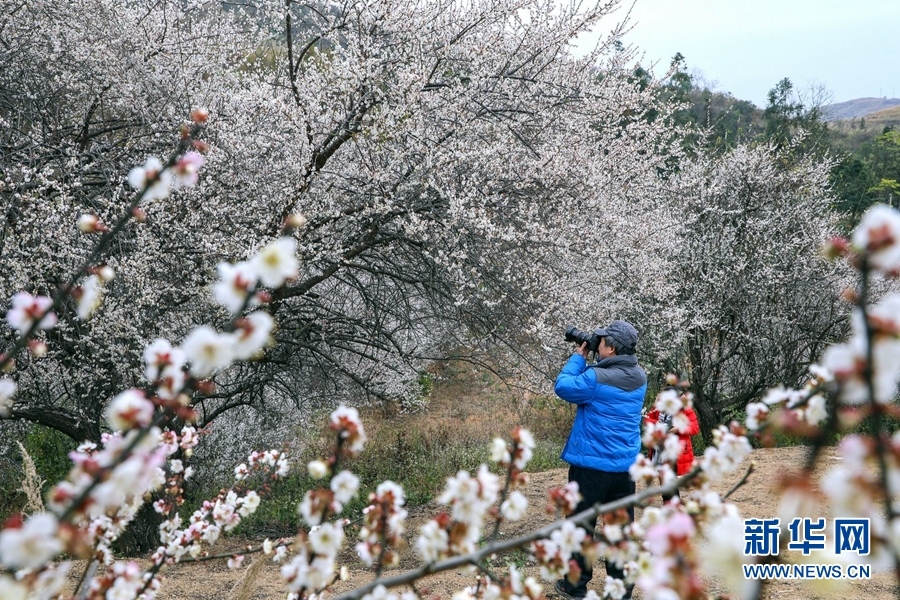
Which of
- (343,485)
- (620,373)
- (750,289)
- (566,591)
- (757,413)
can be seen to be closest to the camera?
(343,485)

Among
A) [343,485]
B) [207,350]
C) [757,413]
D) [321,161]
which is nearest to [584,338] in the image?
[757,413]

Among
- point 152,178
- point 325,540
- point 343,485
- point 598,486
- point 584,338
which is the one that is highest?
point 584,338

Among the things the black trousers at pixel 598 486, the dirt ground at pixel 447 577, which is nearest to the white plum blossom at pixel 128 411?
the dirt ground at pixel 447 577

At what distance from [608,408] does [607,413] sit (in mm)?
35

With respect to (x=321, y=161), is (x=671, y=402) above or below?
below

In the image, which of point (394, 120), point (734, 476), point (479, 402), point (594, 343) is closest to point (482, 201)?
point (394, 120)

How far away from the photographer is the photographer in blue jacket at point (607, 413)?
3773 millimetres

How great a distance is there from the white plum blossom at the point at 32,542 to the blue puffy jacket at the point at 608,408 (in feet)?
10.2

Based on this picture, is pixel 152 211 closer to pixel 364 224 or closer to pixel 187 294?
pixel 187 294

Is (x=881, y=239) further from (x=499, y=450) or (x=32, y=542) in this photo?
(x=32, y=542)

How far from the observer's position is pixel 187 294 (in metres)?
4.78

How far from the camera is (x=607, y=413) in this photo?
150 inches

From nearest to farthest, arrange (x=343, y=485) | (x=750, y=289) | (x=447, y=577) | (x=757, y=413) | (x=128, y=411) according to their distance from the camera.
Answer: (x=128, y=411)
(x=343, y=485)
(x=757, y=413)
(x=447, y=577)
(x=750, y=289)

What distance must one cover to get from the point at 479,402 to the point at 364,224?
7191mm
